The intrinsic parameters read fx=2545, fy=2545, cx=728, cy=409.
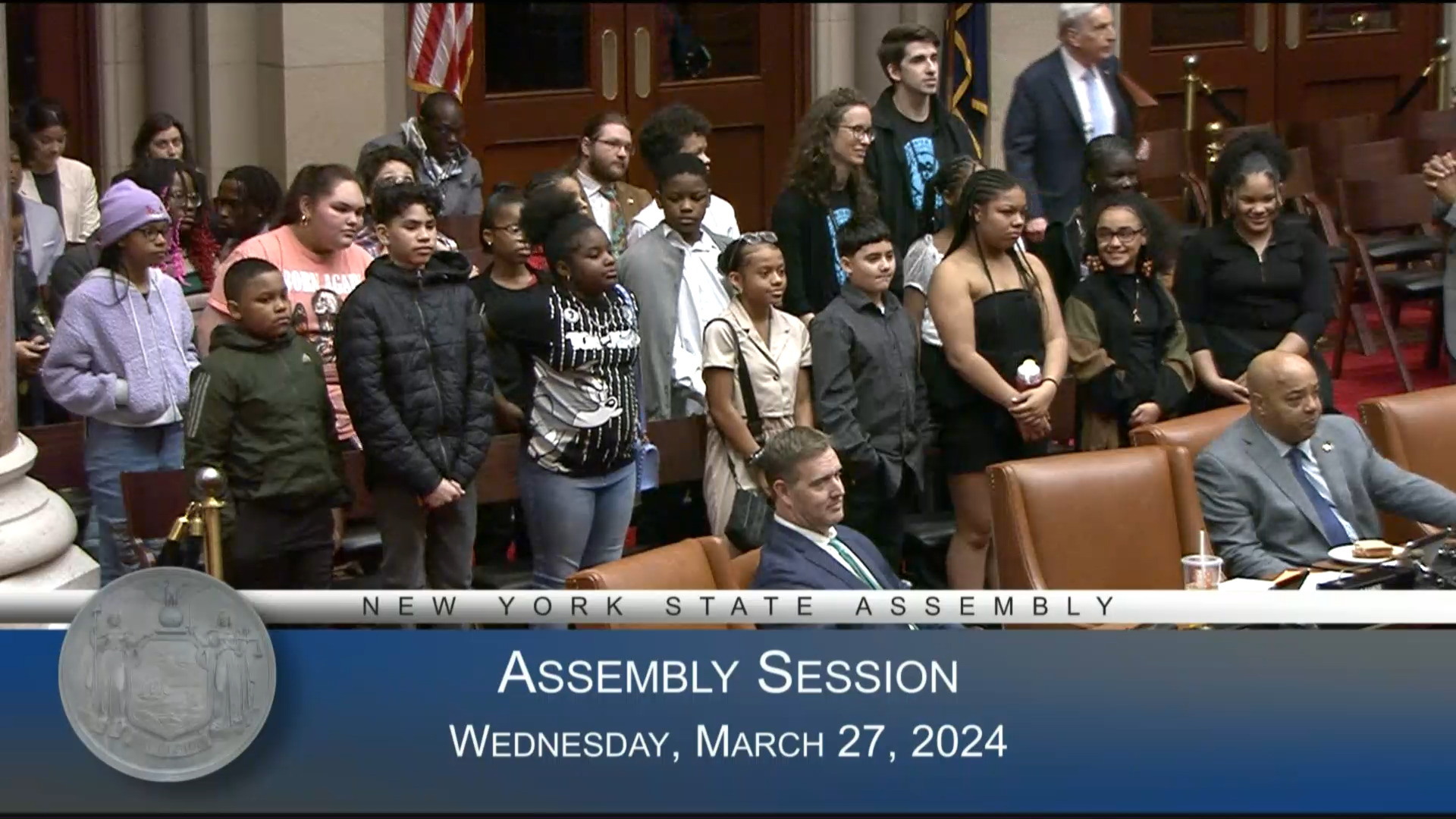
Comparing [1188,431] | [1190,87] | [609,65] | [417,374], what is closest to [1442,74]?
[1190,87]

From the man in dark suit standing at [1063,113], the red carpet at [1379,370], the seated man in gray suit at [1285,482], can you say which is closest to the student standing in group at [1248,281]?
the man in dark suit standing at [1063,113]

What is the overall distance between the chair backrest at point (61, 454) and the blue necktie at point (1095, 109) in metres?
3.83

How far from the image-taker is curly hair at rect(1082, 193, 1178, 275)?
7.89 meters

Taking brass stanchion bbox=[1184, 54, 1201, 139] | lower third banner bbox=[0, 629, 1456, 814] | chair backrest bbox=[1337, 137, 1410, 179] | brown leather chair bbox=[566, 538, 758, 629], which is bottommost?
lower third banner bbox=[0, 629, 1456, 814]

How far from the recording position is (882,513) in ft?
24.4

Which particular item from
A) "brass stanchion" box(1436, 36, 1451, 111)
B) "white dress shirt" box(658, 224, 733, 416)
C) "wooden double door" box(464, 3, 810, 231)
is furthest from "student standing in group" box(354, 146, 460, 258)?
"brass stanchion" box(1436, 36, 1451, 111)

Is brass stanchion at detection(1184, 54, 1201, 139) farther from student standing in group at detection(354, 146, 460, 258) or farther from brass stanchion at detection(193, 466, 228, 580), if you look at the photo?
brass stanchion at detection(193, 466, 228, 580)

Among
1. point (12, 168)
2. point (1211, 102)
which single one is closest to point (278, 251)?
point (12, 168)

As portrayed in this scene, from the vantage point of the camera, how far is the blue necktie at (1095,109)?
912 centimetres

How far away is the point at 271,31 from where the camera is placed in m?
11.2

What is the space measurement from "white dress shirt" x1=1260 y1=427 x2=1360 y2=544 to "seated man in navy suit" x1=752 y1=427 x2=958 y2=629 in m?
1.22

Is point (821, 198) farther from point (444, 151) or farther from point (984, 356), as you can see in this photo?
point (444, 151)

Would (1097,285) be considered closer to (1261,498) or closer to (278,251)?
(1261,498)

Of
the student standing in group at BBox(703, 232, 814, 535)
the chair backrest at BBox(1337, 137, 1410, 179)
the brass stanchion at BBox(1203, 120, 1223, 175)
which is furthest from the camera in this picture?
the chair backrest at BBox(1337, 137, 1410, 179)
